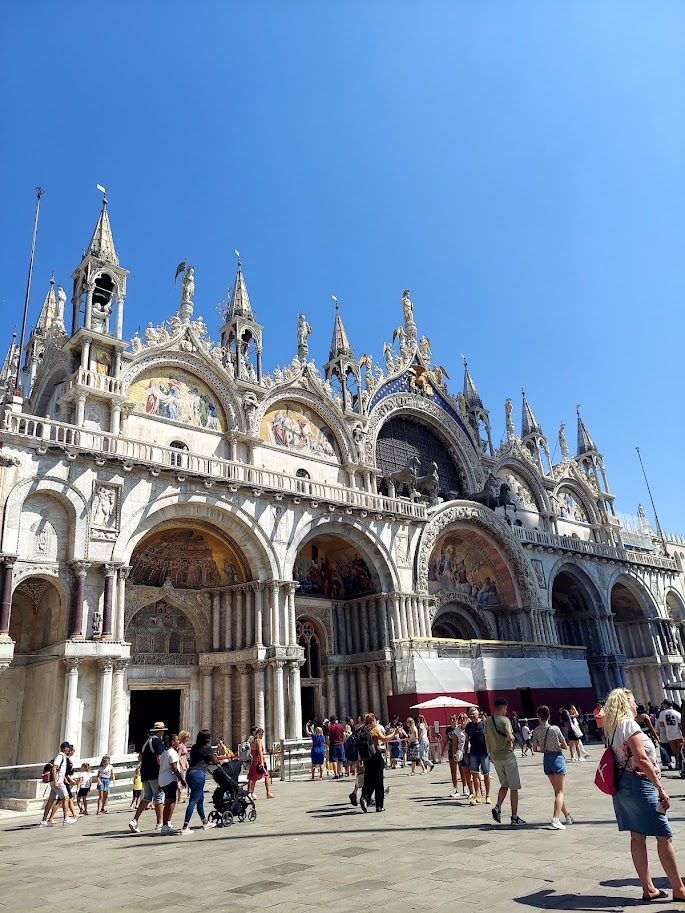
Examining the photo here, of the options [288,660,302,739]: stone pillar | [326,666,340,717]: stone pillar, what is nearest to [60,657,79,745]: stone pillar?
[288,660,302,739]: stone pillar

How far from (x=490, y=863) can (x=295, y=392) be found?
22.0 meters

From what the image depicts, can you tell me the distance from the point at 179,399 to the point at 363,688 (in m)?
12.2

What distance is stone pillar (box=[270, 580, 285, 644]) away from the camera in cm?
2127

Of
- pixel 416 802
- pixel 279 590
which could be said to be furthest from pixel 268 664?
pixel 416 802

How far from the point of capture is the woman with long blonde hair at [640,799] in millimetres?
5219

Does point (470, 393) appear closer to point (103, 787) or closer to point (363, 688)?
point (363, 688)

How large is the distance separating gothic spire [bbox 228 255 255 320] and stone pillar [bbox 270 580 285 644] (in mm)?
11062

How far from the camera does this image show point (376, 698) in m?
24.4

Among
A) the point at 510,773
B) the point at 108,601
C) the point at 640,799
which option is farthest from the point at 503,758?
the point at 108,601

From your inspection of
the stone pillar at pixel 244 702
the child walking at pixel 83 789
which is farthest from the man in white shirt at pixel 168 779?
the stone pillar at pixel 244 702

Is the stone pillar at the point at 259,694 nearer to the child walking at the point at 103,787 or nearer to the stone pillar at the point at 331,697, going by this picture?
the stone pillar at the point at 331,697

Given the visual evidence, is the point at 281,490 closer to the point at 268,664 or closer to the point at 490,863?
the point at 268,664

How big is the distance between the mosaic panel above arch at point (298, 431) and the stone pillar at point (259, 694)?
8.52m

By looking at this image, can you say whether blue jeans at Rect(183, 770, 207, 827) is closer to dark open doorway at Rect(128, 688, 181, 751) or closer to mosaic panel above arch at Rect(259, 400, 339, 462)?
dark open doorway at Rect(128, 688, 181, 751)
